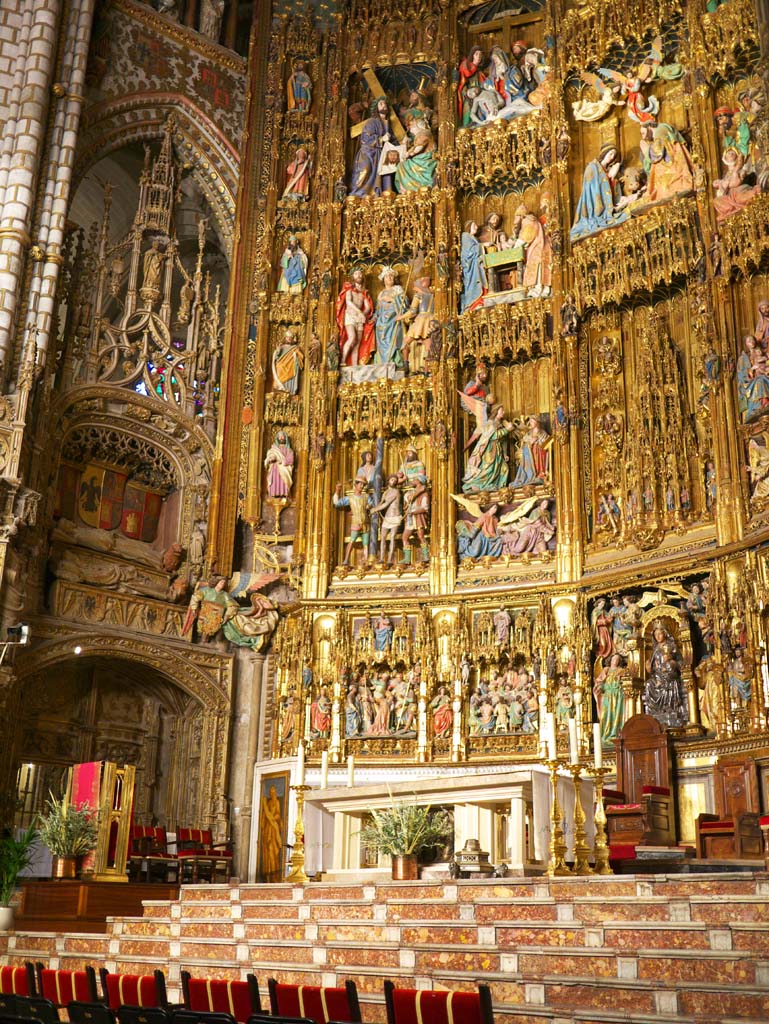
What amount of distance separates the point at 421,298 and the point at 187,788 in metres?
9.51

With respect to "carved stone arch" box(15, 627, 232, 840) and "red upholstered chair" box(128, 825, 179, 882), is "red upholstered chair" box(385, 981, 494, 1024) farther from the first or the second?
"carved stone arch" box(15, 627, 232, 840)

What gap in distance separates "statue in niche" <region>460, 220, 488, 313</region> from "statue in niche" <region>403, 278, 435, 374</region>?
62 centimetres

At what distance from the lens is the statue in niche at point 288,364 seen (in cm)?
1980

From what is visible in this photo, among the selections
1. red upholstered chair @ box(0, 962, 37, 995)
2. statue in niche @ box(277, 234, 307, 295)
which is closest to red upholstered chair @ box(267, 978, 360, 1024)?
red upholstered chair @ box(0, 962, 37, 995)

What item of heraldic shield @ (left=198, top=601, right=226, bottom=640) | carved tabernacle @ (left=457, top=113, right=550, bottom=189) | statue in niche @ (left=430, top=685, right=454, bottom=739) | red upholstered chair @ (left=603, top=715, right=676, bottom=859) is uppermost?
carved tabernacle @ (left=457, top=113, right=550, bottom=189)

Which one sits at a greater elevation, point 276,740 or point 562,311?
point 562,311

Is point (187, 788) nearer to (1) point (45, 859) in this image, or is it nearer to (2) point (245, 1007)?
(1) point (45, 859)

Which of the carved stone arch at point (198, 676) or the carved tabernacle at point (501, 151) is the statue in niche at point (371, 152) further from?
the carved stone arch at point (198, 676)

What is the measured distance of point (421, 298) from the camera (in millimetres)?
19438

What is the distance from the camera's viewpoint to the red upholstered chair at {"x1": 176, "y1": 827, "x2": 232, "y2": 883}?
15.4 meters

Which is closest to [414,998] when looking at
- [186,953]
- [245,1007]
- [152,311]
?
[245,1007]

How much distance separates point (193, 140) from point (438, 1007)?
19673 millimetres

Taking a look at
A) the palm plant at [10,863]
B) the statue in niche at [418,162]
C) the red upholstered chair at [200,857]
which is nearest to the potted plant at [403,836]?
the red upholstered chair at [200,857]

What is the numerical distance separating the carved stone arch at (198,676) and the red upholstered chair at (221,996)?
10379 mm
